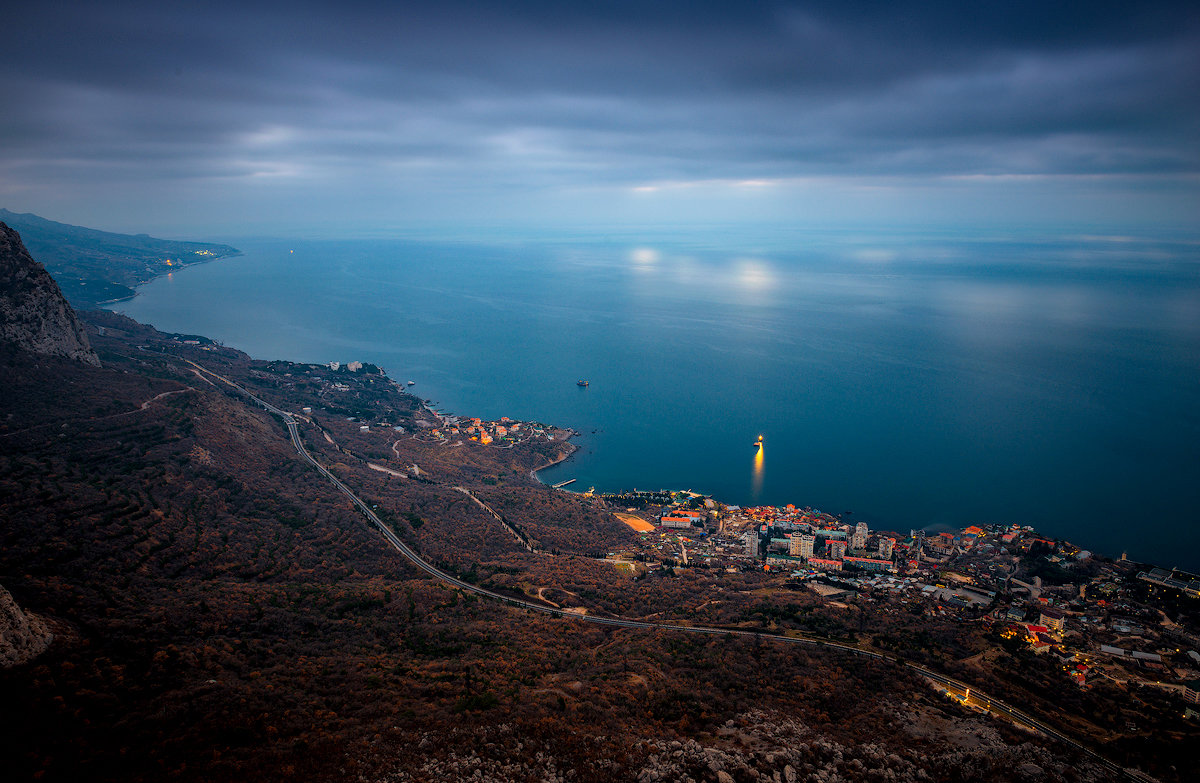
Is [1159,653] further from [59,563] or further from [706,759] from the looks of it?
[59,563]

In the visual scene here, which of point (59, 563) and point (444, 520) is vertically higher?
point (59, 563)

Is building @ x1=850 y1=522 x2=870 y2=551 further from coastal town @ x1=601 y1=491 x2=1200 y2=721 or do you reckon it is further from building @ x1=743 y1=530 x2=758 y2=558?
building @ x1=743 y1=530 x2=758 y2=558

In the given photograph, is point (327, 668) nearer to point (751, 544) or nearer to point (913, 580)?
point (751, 544)

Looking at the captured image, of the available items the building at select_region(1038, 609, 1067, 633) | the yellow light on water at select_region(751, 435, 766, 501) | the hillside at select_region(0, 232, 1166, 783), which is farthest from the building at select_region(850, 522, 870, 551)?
the building at select_region(1038, 609, 1067, 633)

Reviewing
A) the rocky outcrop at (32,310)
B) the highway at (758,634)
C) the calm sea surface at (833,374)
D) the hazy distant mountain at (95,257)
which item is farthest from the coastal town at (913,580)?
the hazy distant mountain at (95,257)

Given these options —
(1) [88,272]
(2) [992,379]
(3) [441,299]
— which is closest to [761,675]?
(2) [992,379]
